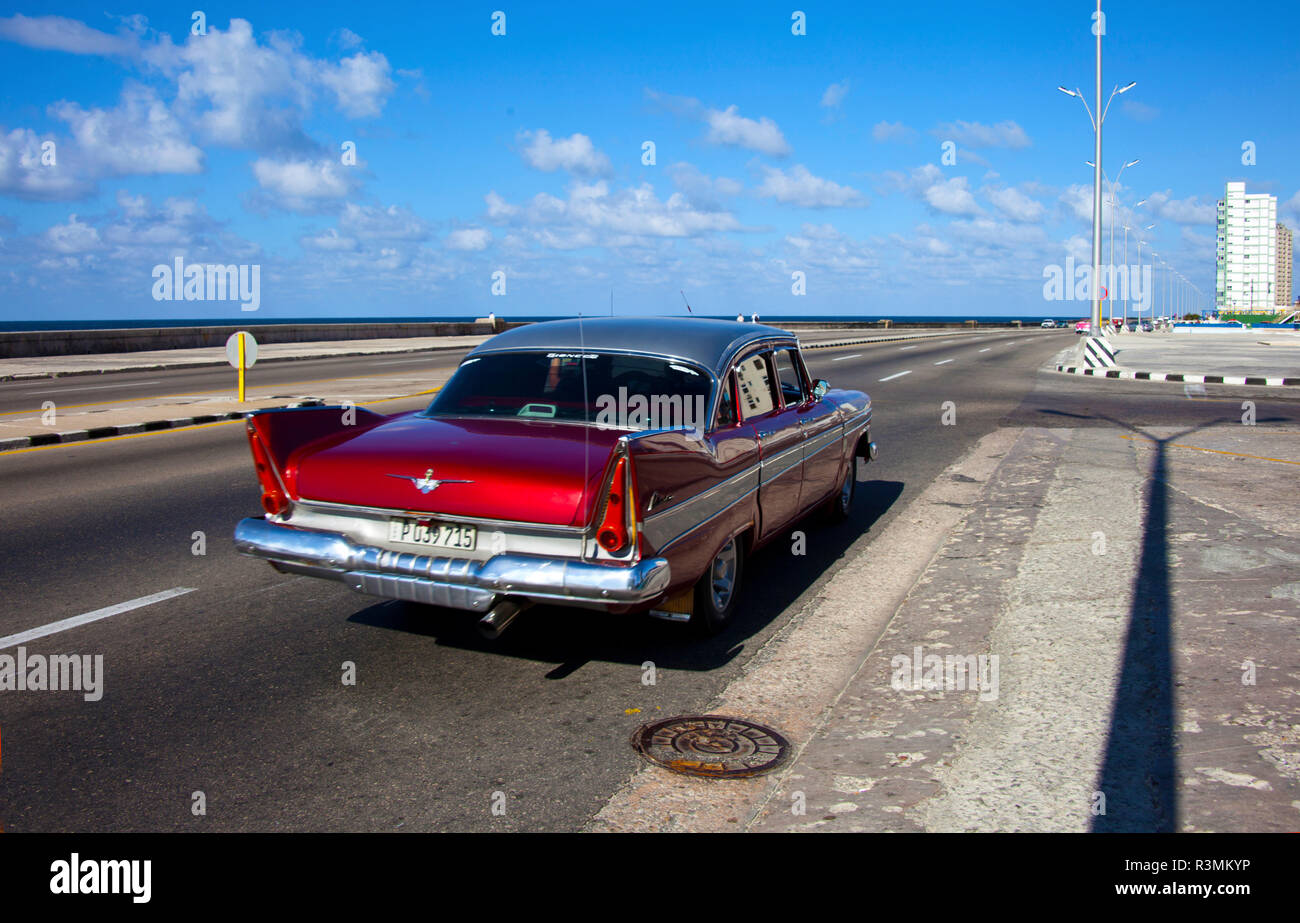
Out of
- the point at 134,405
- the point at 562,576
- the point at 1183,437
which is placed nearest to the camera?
the point at 562,576

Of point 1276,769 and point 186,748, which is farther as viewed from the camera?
point 186,748

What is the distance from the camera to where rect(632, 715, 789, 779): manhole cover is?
3688mm

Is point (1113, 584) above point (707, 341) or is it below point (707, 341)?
below

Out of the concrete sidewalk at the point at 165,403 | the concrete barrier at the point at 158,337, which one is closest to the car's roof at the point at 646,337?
the concrete sidewalk at the point at 165,403

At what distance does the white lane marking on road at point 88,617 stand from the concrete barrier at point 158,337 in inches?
1070

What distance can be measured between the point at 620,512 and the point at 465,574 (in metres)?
0.69

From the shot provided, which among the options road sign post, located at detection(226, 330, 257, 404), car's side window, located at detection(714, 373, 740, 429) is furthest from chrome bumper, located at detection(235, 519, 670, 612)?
road sign post, located at detection(226, 330, 257, 404)

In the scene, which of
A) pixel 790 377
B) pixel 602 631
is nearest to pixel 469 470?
pixel 602 631

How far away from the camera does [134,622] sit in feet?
17.2

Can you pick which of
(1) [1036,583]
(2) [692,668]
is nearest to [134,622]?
(2) [692,668]

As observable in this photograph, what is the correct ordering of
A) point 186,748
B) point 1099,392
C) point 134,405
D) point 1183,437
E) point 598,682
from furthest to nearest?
1. point 1099,392
2. point 134,405
3. point 1183,437
4. point 598,682
5. point 186,748

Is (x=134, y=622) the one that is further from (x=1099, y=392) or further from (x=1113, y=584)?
(x=1099, y=392)

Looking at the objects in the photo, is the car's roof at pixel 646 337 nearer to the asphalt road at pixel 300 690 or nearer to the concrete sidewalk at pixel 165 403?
the asphalt road at pixel 300 690
